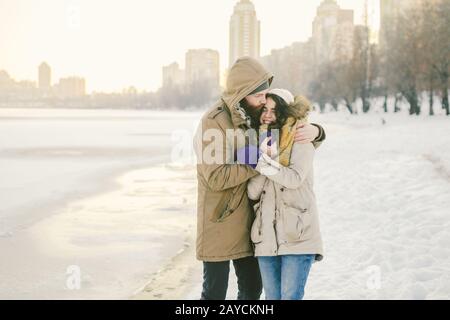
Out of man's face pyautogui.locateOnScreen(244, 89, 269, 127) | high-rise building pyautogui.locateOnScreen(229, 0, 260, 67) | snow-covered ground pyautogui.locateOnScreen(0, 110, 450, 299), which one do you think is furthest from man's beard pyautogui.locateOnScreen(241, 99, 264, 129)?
high-rise building pyautogui.locateOnScreen(229, 0, 260, 67)

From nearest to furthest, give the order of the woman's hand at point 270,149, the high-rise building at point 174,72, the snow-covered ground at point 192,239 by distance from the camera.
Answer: the woman's hand at point 270,149 < the snow-covered ground at point 192,239 < the high-rise building at point 174,72

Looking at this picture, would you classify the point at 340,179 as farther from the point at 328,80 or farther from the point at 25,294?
the point at 328,80

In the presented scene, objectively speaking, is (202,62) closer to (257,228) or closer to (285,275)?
(257,228)

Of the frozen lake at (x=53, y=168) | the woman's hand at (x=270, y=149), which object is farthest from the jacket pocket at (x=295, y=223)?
the frozen lake at (x=53, y=168)

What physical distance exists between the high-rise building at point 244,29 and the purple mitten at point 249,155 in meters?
126

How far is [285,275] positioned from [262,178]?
0.57 metres

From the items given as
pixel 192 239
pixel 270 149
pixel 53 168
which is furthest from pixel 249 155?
pixel 53 168

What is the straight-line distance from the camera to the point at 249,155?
313cm

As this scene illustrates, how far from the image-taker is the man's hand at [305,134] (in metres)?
3.10

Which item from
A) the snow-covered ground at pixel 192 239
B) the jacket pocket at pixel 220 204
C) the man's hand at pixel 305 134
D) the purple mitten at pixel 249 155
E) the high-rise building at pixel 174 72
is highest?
the high-rise building at pixel 174 72

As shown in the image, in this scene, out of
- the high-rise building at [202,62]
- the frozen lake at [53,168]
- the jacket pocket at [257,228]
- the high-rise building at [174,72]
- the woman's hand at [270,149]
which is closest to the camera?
the woman's hand at [270,149]

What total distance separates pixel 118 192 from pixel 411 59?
30.0 meters

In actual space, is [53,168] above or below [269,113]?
below

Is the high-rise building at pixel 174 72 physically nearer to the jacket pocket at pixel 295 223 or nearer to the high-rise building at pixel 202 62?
the high-rise building at pixel 202 62
